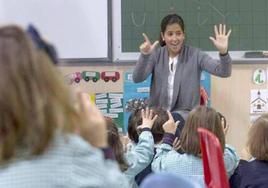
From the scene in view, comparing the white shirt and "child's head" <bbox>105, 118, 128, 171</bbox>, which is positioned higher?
the white shirt

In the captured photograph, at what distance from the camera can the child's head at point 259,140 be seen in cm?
242

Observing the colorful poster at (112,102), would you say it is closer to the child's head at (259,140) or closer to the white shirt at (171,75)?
the white shirt at (171,75)

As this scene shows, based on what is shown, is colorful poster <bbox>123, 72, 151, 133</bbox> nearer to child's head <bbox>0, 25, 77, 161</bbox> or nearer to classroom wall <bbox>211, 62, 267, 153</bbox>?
classroom wall <bbox>211, 62, 267, 153</bbox>

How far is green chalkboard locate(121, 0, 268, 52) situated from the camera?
4.12m

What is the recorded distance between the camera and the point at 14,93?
1.05 metres

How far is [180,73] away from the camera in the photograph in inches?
143

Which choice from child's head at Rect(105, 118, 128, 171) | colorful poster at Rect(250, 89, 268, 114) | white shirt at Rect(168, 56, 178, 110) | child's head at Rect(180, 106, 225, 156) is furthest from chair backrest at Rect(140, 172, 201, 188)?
colorful poster at Rect(250, 89, 268, 114)

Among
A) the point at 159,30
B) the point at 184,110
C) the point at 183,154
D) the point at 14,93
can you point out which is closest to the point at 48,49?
the point at 14,93

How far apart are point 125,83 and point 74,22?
1.96ft

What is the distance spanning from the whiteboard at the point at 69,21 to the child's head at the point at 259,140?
1.89 metres

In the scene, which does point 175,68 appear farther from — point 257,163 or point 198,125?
point 257,163

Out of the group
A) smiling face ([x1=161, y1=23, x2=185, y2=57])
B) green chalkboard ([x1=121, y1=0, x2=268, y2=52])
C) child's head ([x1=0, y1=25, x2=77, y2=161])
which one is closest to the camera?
child's head ([x1=0, y1=25, x2=77, y2=161])

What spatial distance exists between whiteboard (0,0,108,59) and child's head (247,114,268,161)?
1892 mm

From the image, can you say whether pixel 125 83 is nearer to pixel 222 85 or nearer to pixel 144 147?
pixel 222 85
